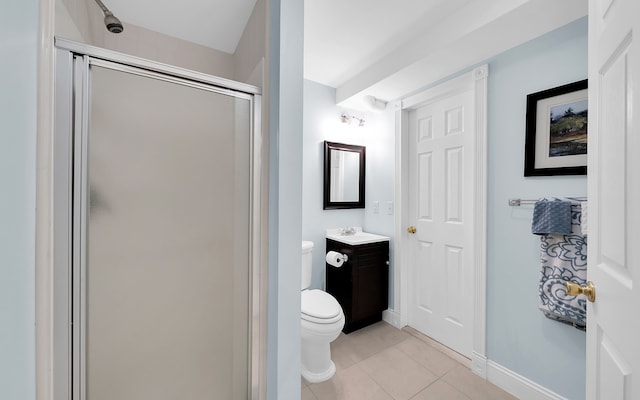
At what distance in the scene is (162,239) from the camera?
103 centimetres

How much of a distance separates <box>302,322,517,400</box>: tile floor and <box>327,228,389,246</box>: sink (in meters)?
0.88

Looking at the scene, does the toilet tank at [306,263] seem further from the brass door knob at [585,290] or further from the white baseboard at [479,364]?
the brass door knob at [585,290]

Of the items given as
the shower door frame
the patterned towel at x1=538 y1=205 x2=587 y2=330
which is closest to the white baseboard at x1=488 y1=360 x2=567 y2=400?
the patterned towel at x1=538 y1=205 x2=587 y2=330

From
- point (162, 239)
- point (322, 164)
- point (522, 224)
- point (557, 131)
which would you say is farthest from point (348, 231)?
point (162, 239)

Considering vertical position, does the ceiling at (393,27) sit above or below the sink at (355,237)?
above

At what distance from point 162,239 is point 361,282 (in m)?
1.78

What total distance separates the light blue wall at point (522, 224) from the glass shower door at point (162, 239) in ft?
5.53

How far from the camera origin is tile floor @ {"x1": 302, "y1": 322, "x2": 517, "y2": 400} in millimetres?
1617

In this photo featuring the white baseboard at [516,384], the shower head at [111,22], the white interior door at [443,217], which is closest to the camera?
the shower head at [111,22]

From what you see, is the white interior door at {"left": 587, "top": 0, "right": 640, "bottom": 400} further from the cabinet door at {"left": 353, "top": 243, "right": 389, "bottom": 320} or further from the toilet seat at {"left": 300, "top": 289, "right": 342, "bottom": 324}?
the cabinet door at {"left": 353, "top": 243, "right": 389, "bottom": 320}

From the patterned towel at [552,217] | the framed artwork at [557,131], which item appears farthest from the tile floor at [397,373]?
the framed artwork at [557,131]

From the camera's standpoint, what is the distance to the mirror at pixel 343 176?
257 cm

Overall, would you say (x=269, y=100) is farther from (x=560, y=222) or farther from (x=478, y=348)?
(x=478, y=348)

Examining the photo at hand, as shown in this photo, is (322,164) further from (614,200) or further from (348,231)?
(614,200)
